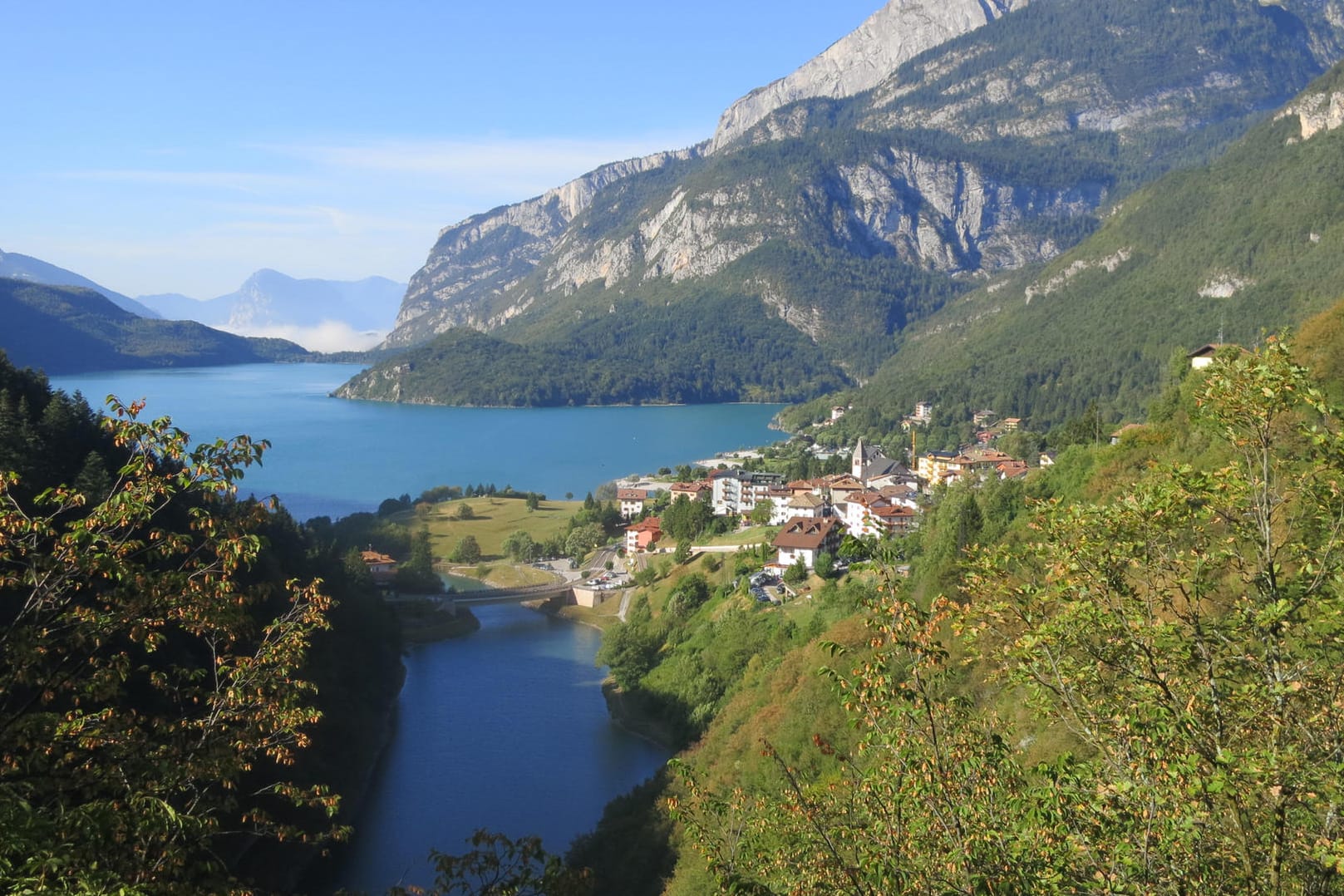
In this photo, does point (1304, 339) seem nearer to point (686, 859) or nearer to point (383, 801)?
point (686, 859)

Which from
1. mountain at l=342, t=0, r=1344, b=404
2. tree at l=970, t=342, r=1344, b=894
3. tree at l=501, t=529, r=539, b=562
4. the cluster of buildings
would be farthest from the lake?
mountain at l=342, t=0, r=1344, b=404

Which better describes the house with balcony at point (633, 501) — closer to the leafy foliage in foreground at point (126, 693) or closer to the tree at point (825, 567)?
the tree at point (825, 567)

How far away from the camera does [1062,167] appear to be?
611ft

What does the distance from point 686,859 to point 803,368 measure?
144557 mm

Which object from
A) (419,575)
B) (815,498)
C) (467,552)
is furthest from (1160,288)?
(419,575)

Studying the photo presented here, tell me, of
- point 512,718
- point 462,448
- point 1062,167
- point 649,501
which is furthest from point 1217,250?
point 1062,167

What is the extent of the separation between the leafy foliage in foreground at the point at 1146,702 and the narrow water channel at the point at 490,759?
1464 cm

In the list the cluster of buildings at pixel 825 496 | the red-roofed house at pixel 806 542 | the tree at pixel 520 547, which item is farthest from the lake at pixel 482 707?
the cluster of buildings at pixel 825 496

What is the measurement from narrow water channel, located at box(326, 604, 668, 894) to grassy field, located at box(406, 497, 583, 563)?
16.2 metres

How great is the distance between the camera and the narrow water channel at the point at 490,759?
19.9 meters

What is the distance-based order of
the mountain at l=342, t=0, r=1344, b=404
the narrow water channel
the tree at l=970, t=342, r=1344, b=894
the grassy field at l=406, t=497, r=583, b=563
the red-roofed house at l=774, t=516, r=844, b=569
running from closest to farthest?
the tree at l=970, t=342, r=1344, b=894 < the narrow water channel < the red-roofed house at l=774, t=516, r=844, b=569 < the grassy field at l=406, t=497, r=583, b=563 < the mountain at l=342, t=0, r=1344, b=404

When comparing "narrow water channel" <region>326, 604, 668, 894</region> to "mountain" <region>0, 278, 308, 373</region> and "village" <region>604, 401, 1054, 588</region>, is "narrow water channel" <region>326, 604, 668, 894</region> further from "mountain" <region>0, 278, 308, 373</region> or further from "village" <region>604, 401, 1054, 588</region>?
"mountain" <region>0, 278, 308, 373</region>

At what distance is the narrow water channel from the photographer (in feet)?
65.4

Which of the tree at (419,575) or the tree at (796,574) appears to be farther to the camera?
the tree at (419,575)
